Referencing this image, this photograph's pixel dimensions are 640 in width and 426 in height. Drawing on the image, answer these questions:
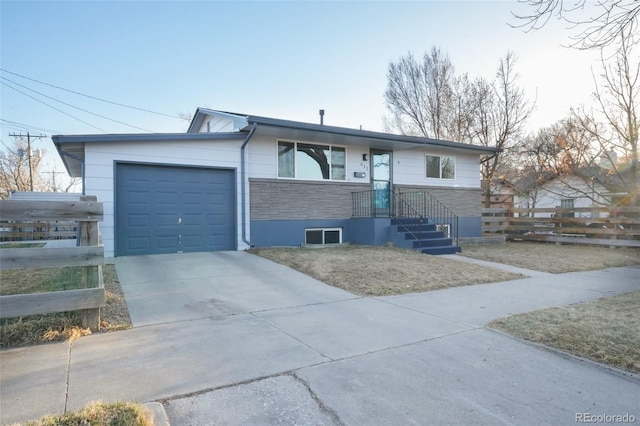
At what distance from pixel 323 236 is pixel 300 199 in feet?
5.04

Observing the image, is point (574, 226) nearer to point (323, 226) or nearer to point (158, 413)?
point (323, 226)

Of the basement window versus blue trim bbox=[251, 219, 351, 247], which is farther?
the basement window

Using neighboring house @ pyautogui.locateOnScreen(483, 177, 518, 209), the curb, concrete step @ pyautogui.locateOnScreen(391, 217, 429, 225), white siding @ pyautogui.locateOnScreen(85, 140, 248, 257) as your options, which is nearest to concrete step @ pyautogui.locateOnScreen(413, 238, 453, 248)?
concrete step @ pyautogui.locateOnScreen(391, 217, 429, 225)

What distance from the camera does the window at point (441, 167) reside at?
1518 centimetres

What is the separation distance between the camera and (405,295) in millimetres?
6484

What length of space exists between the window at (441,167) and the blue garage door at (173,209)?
808 centimetres

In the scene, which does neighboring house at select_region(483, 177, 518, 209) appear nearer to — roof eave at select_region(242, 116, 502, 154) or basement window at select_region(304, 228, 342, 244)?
roof eave at select_region(242, 116, 502, 154)

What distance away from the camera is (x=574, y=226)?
1511cm

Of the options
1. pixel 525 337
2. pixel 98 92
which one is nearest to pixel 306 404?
pixel 525 337

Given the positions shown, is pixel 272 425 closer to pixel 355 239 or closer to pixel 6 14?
pixel 355 239

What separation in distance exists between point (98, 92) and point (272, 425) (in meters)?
31.2

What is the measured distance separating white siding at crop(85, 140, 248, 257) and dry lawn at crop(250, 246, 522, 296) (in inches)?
118

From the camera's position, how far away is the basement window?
12480 millimetres

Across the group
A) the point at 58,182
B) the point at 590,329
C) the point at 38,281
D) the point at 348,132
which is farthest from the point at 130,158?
the point at 58,182
